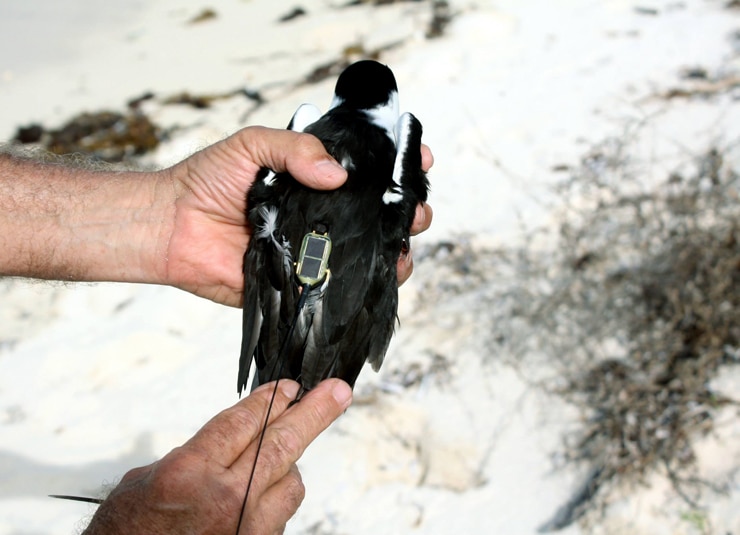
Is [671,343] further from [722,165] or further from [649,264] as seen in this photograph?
[722,165]

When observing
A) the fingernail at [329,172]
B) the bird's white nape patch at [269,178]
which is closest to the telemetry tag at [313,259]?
the fingernail at [329,172]

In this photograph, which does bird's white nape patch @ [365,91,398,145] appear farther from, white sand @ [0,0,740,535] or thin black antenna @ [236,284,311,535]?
white sand @ [0,0,740,535]

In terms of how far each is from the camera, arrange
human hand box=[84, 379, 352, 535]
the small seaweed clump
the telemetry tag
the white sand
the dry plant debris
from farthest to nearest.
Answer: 1. the small seaweed clump
2. the white sand
3. the dry plant debris
4. the telemetry tag
5. human hand box=[84, 379, 352, 535]

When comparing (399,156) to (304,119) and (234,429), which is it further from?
(234,429)

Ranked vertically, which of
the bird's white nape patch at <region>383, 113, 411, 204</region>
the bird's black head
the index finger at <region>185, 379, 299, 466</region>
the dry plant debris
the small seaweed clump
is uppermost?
the bird's black head

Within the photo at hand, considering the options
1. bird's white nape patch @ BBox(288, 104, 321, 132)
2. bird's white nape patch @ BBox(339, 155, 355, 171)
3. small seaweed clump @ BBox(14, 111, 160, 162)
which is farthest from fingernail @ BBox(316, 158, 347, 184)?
small seaweed clump @ BBox(14, 111, 160, 162)

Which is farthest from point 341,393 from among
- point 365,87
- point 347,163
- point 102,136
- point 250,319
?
point 102,136

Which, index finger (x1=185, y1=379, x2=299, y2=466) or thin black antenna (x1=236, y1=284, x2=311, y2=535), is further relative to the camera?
index finger (x1=185, y1=379, x2=299, y2=466)
